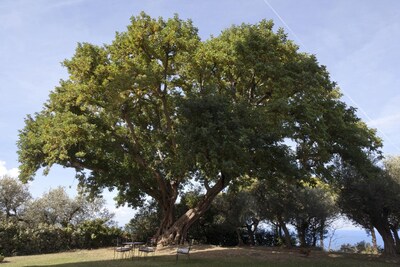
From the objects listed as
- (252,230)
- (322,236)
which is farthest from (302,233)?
(252,230)

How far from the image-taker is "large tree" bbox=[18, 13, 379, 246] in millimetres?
20391

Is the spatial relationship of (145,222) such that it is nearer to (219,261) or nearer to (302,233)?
(302,233)

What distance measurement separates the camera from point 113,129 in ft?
90.8

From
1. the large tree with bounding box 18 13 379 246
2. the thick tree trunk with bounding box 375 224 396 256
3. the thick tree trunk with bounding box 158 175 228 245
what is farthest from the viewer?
the thick tree trunk with bounding box 158 175 228 245

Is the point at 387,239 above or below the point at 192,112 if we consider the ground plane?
below

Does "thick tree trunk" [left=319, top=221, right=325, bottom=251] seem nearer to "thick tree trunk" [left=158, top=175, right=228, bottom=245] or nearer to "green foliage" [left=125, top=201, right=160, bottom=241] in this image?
"thick tree trunk" [left=158, top=175, right=228, bottom=245]

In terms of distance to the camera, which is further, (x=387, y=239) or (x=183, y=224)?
(x=183, y=224)

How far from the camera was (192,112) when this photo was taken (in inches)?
808

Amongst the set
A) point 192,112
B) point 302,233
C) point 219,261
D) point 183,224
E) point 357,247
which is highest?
point 192,112

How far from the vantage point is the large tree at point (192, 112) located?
2039 centimetres

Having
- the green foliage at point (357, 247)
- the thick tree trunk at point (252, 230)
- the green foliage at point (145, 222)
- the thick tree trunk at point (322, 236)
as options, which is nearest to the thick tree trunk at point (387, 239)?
the thick tree trunk at point (322, 236)

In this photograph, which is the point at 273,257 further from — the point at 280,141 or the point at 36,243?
the point at 36,243

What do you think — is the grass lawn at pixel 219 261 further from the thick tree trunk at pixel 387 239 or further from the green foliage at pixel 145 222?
the green foliage at pixel 145 222

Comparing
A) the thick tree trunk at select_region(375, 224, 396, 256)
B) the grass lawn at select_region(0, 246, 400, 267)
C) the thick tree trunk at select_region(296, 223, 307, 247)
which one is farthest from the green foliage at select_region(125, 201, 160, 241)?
the thick tree trunk at select_region(375, 224, 396, 256)
